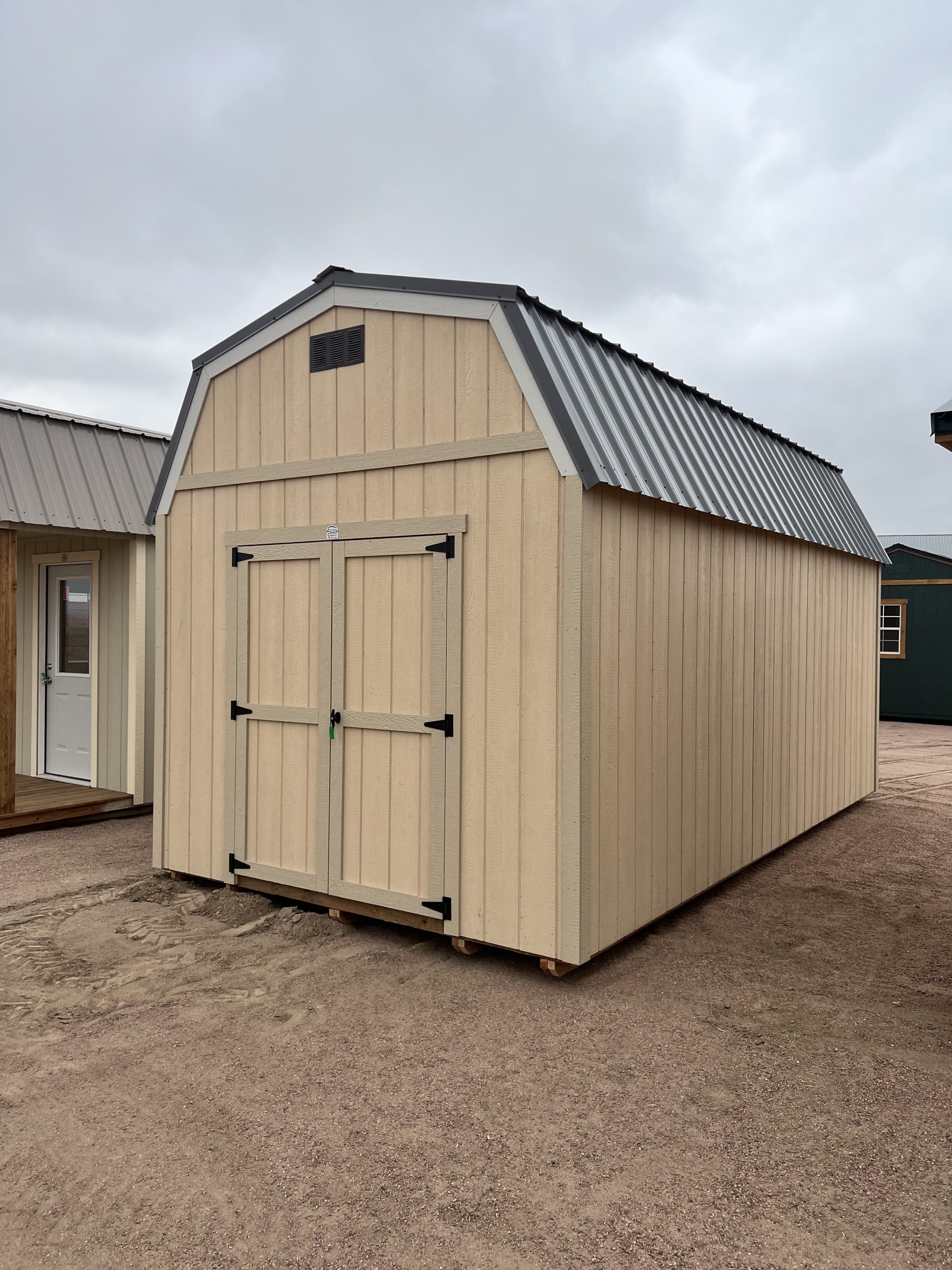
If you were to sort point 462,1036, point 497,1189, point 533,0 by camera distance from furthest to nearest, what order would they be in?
point 533,0, point 462,1036, point 497,1189

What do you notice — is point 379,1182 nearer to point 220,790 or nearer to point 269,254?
point 220,790

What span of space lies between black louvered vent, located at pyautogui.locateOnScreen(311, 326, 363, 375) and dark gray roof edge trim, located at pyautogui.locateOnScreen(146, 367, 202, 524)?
97 cm

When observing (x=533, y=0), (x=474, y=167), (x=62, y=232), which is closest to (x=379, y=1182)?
(x=533, y=0)

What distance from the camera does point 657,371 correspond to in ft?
17.7

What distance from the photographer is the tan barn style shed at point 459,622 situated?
13.3ft

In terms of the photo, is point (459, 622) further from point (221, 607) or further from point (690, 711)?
point (221, 607)

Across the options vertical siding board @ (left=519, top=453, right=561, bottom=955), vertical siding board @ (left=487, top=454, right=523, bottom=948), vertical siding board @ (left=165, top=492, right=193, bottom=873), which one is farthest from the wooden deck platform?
vertical siding board @ (left=519, top=453, right=561, bottom=955)

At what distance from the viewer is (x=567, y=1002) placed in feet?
12.4

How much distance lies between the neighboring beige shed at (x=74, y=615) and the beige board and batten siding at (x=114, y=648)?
0.01 m

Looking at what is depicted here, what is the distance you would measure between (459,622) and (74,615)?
223 inches

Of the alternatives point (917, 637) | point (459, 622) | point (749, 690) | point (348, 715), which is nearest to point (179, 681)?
point (348, 715)

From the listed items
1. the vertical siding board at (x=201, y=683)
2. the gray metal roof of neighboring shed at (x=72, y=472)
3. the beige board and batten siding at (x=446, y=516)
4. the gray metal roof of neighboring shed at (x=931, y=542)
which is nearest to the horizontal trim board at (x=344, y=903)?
the beige board and batten siding at (x=446, y=516)

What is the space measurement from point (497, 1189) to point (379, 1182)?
0.34 metres

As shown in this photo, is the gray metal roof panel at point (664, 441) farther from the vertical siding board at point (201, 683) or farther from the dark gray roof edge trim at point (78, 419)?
the dark gray roof edge trim at point (78, 419)
